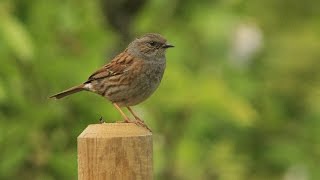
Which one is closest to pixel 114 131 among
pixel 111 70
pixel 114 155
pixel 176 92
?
pixel 114 155

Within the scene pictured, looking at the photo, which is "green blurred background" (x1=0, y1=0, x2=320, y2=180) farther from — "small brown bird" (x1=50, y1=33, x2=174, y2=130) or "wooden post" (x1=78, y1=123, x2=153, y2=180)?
"wooden post" (x1=78, y1=123, x2=153, y2=180)

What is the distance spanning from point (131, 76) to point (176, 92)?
5.56ft

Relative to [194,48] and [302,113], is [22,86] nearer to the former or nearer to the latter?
[194,48]

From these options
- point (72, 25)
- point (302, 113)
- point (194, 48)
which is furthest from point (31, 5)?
point (302, 113)

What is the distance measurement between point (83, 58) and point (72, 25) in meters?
0.20

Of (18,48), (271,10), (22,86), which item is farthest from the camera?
(271,10)

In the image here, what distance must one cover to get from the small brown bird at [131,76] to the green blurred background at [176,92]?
468 millimetres

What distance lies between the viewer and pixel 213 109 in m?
6.75

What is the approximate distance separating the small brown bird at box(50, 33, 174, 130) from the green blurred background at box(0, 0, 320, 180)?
468 millimetres

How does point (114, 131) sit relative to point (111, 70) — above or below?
below

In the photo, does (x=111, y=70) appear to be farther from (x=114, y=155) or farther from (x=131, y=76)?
(x=114, y=155)

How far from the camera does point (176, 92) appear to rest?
674cm

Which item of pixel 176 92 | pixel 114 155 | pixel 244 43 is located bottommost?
pixel 114 155

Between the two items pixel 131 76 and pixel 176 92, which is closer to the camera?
pixel 131 76
